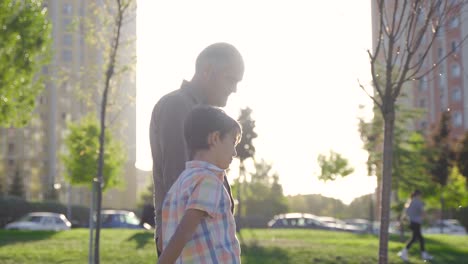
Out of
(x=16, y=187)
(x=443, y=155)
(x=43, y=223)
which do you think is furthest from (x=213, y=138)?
(x=16, y=187)

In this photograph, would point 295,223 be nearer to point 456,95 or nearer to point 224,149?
point 456,95

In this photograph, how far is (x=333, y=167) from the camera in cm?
4822

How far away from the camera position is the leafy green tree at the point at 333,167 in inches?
1886

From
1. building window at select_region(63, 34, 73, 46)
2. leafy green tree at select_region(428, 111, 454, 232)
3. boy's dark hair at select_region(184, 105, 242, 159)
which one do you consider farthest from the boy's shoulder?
building window at select_region(63, 34, 73, 46)

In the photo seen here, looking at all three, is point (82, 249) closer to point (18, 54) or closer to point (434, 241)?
point (18, 54)

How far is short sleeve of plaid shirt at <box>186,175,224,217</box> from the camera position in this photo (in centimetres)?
341

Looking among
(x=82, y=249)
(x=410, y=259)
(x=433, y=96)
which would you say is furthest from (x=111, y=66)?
(x=433, y=96)

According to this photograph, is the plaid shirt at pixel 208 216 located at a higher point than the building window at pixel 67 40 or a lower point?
lower

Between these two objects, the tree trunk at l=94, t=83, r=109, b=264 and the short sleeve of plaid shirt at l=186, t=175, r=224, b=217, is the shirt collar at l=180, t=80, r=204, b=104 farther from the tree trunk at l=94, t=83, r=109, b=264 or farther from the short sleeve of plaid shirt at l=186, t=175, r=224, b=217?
the tree trunk at l=94, t=83, r=109, b=264

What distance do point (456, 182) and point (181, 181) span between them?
4446 centimetres

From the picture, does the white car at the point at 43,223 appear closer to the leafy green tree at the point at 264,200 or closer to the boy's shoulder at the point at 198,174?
the boy's shoulder at the point at 198,174

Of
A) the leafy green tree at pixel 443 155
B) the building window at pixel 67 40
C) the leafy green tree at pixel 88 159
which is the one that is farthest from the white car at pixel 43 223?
the building window at pixel 67 40

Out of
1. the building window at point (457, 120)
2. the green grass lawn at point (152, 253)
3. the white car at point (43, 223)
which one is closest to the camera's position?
the green grass lawn at point (152, 253)

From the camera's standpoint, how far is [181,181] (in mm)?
3559
